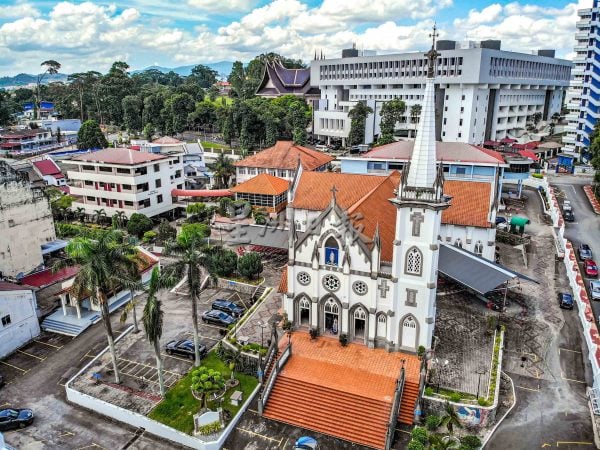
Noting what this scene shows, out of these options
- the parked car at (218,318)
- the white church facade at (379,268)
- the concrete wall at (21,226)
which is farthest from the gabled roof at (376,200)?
the concrete wall at (21,226)

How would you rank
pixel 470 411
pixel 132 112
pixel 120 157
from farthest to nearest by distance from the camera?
pixel 132 112 → pixel 120 157 → pixel 470 411

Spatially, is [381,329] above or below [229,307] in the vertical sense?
above

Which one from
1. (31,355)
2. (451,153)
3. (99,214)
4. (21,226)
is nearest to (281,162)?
(451,153)

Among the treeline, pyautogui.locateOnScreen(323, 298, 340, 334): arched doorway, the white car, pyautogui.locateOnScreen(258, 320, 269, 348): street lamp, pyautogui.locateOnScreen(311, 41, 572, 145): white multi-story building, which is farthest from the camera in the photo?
pyautogui.locateOnScreen(311, 41, 572, 145): white multi-story building

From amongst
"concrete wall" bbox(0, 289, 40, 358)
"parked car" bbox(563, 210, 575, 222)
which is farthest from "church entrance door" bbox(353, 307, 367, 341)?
"parked car" bbox(563, 210, 575, 222)

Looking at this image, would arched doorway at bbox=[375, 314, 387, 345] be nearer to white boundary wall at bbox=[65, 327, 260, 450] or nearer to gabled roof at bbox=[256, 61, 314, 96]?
white boundary wall at bbox=[65, 327, 260, 450]

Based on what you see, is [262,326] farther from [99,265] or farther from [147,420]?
[99,265]

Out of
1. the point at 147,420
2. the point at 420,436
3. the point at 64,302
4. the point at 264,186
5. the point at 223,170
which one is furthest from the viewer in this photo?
the point at 223,170
